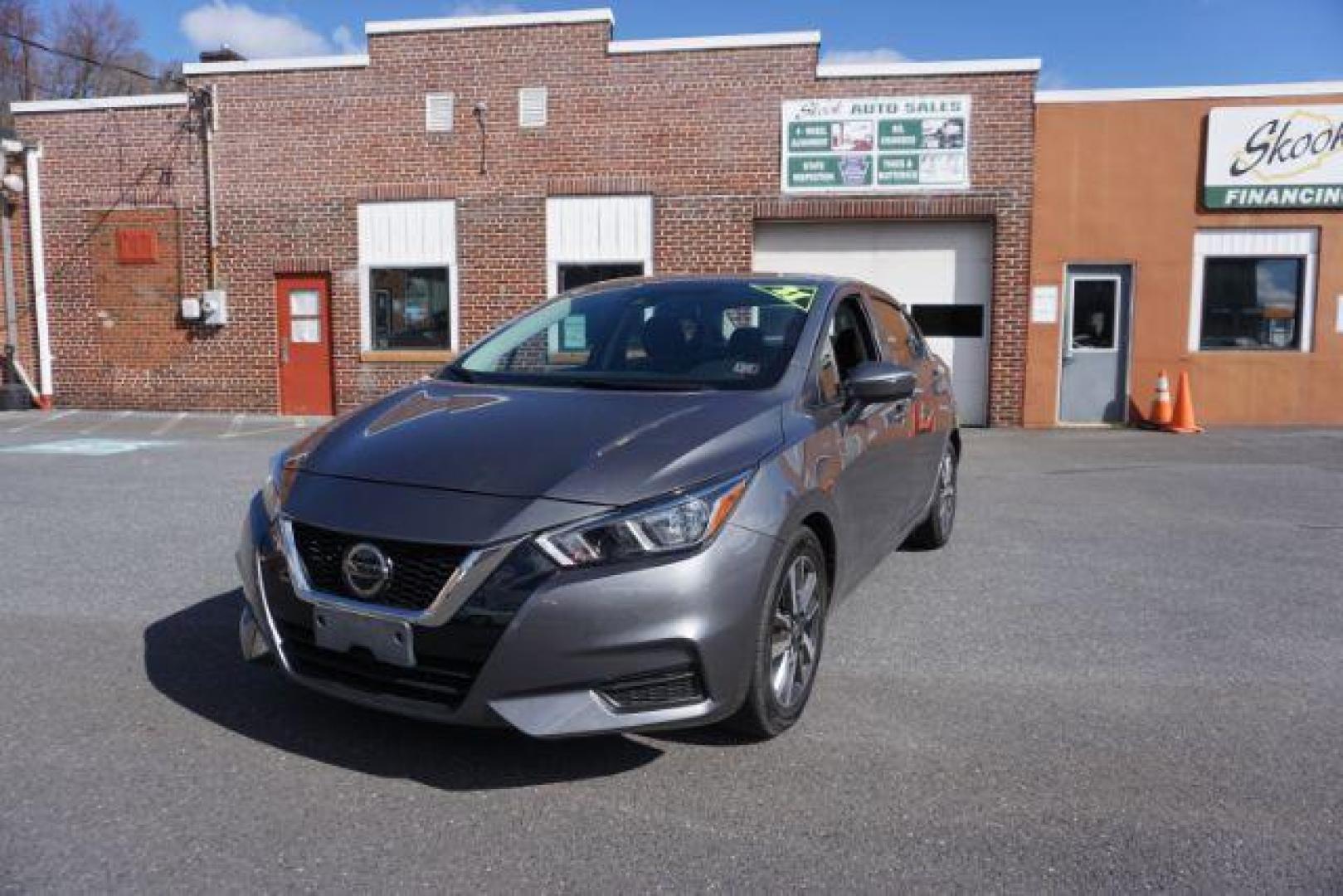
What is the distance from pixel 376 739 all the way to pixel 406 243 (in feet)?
40.2

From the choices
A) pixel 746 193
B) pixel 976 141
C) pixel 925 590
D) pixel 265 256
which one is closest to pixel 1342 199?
pixel 976 141

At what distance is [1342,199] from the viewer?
12.9 metres

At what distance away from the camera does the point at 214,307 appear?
1466 cm

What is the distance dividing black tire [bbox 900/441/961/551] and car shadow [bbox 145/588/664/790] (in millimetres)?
3181

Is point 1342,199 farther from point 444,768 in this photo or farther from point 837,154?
point 444,768

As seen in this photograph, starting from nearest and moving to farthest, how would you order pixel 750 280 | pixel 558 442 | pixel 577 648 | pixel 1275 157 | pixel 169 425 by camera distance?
1. pixel 577 648
2. pixel 558 442
3. pixel 750 280
4. pixel 1275 157
5. pixel 169 425

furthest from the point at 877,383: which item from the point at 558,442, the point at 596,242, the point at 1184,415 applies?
the point at 1184,415

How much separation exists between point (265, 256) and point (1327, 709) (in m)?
14.5

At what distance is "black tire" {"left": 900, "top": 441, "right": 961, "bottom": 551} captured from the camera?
5.91m

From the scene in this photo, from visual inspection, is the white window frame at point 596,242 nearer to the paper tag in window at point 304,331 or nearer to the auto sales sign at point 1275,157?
the paper tag in window at point 304,331

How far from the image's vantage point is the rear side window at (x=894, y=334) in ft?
16.3

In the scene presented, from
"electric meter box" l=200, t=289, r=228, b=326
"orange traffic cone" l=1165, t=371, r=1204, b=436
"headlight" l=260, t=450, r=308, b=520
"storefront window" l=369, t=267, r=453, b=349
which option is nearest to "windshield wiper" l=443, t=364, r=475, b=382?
"headlight" l=260, t=450, r=308, b=520

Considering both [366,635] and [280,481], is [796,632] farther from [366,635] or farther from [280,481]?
[280,481]

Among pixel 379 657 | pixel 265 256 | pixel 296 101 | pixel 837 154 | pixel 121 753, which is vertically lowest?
pixel 121 753
